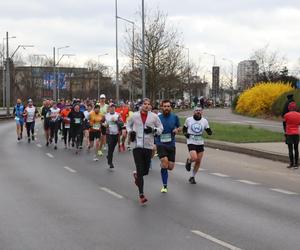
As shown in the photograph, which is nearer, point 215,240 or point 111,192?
point 215,240

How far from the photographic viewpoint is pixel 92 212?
9.27m

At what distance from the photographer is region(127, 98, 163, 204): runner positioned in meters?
10.4

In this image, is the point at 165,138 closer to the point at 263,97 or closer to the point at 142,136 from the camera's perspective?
the point at 142,136

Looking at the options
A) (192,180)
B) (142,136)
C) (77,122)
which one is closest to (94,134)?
(77,122)

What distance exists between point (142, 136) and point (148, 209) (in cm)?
148

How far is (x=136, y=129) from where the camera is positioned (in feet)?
34.7

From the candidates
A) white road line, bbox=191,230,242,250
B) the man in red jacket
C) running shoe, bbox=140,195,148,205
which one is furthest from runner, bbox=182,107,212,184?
white road line, bbox=191,230,242,250

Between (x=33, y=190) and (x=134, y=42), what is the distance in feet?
122

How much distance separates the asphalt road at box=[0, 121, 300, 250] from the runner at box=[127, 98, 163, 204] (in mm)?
562

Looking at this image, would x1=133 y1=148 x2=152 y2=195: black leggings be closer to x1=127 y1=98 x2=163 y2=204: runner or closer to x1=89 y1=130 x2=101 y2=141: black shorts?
x1=127 y1=98 x2=163 y2=204: runner

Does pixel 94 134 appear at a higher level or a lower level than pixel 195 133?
lower

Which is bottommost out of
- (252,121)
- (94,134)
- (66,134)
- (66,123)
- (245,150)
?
(252,121)

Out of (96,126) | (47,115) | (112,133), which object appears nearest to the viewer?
(112,133)

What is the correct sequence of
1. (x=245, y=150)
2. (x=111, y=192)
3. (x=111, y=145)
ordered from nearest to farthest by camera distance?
1. (x=111, y=192)
2. (x=111, y=145)
3. (x=245, y=150)
